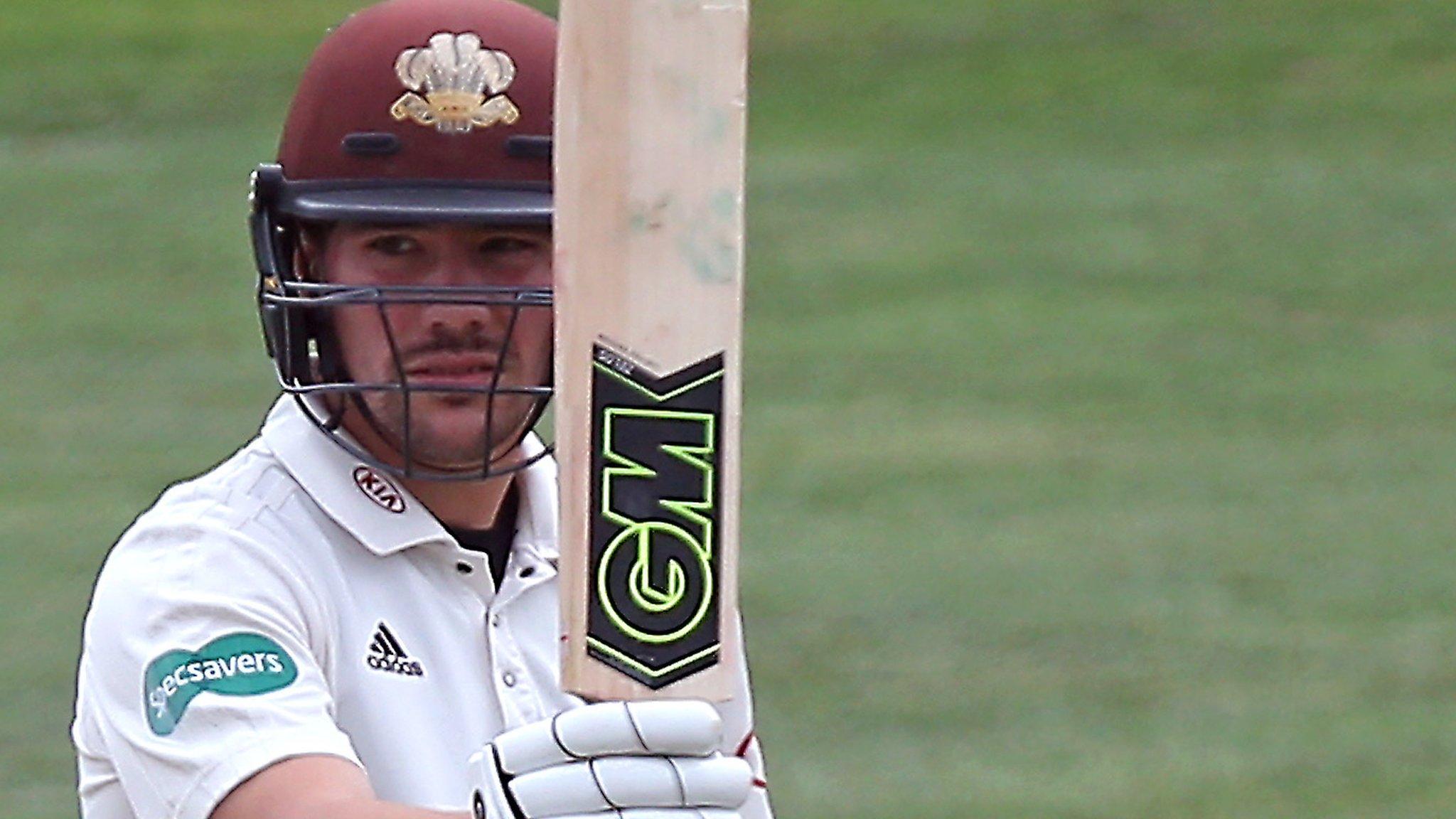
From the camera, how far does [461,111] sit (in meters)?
3.04

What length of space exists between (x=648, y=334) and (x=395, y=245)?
645 millimetres

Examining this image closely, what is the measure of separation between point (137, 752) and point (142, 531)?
0.19m

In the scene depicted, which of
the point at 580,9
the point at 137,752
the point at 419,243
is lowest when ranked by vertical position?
the point at 137,752

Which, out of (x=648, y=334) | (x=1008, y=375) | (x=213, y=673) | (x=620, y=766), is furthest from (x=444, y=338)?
(x=1008, y=375)

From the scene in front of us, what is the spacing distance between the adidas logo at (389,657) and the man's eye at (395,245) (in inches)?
13.9

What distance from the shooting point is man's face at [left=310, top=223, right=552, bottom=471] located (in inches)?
115

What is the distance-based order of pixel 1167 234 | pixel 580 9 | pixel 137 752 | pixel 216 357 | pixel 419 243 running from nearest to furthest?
pixel 580 9, pixel 137 752, pixel 419 243, pixel 216 357, pixel 1167 234

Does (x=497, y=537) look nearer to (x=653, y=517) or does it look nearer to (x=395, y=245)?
(x=395, y=245)

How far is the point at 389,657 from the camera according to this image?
9.46 feet

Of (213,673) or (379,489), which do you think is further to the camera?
(379,489)

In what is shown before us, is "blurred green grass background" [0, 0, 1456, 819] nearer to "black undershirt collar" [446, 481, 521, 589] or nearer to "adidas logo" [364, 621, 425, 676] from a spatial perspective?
"black undershirt collar" [446, 481, 521, 589]

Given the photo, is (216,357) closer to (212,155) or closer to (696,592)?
(212,155)

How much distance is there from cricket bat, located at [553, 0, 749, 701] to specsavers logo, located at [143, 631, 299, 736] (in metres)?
0.39

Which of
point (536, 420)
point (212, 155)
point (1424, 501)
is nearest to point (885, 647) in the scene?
point (1424, 501)
